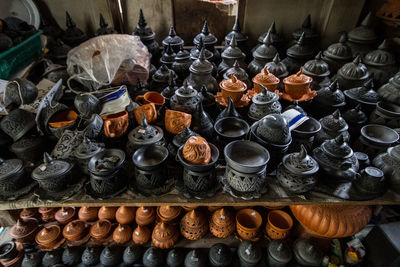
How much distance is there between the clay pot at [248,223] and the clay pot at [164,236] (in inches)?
22.6

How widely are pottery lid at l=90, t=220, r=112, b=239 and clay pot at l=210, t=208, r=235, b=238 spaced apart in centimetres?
95

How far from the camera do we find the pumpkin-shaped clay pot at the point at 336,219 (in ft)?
5.76

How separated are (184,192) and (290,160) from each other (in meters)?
0.71

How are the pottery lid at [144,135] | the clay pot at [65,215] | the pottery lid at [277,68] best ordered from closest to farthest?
1. the pottery lid at [144,135]
2. the clay pot at [65,215]
3. the pottery lid at [277,68]

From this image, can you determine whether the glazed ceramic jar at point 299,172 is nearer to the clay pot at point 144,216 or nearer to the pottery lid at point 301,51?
the clay pot at point 144,216

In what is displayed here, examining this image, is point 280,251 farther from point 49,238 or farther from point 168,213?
point 49,238

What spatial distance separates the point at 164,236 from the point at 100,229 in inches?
23.3

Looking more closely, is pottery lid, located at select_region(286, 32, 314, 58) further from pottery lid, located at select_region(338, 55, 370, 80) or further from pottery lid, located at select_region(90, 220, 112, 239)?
pottery lid, located at select_region(90, 220, 112, 239)

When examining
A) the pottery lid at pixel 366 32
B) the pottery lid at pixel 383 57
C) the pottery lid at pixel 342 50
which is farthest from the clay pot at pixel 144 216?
the pottery lid at pixel 366 32

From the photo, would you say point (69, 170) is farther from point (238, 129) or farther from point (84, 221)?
point (238, 129)

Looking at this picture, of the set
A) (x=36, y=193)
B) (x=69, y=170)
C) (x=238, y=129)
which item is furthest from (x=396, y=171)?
Result: (x=36, y=193)

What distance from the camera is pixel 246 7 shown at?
295 cm

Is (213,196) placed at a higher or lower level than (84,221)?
higher

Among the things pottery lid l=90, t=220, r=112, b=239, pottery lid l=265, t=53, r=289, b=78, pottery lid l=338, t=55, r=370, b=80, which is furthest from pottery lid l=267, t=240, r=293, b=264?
pottery lid l=338, t=55, r=370, b=80
